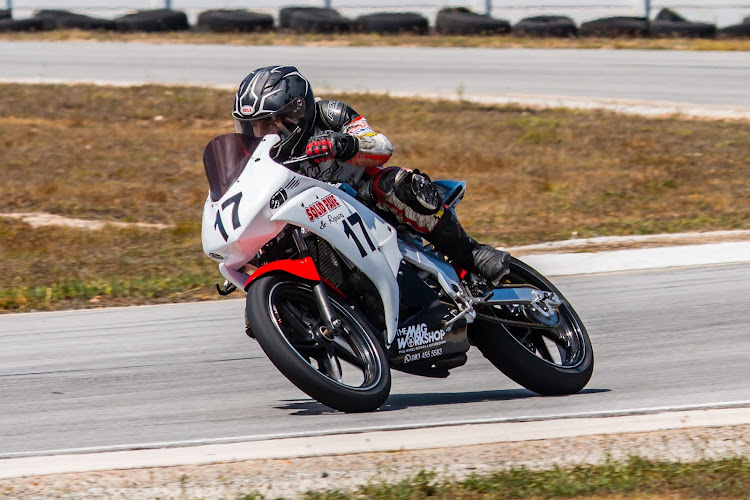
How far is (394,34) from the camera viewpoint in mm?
29453

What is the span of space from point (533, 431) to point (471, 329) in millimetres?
963

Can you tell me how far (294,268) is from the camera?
5.29 meters

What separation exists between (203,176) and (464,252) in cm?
993

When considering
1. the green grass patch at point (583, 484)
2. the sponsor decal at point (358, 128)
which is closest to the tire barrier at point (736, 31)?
the sponsor decal at point (358, 128)

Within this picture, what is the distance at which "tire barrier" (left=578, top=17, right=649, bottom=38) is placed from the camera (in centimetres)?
2709

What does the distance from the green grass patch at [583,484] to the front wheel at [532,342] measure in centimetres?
132

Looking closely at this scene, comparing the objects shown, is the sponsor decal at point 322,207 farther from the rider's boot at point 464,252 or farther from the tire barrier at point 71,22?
the tire barrier at point 71,22

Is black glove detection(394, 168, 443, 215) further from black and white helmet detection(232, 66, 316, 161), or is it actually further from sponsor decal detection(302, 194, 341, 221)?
black and white helmet detection(232, 66, 316, 161)

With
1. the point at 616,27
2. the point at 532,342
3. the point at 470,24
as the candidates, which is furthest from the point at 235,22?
the point at 532,342

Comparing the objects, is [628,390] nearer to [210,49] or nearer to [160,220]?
[160,220]

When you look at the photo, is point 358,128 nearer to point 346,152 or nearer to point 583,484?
point 346,152

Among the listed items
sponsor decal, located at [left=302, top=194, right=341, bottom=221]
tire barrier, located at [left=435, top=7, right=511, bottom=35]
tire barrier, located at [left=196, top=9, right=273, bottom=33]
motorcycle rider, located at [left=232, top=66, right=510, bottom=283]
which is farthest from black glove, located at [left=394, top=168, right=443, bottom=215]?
tire barrier, located at [left=196, top=9, right=273, bottom=33]

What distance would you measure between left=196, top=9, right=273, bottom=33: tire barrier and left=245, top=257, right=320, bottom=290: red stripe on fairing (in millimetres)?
25612

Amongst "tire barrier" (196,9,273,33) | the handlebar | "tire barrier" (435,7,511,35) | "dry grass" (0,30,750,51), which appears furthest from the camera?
"tire barrier" (196,9,273,33)
